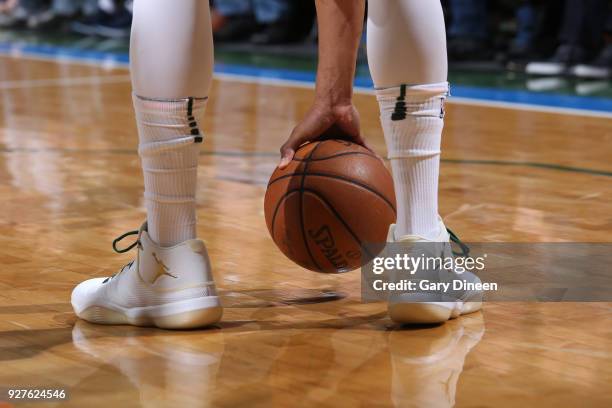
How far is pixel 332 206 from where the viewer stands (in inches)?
66.6

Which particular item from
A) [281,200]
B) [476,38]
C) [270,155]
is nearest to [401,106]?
[281,200]

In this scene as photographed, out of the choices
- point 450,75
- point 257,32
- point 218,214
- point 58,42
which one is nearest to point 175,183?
point 218,214

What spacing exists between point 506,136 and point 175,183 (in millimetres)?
1962

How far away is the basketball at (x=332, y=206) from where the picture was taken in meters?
1.69

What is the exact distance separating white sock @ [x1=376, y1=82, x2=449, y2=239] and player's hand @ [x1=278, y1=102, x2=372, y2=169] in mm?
133

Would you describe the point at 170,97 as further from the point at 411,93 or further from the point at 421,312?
the point at 421,312

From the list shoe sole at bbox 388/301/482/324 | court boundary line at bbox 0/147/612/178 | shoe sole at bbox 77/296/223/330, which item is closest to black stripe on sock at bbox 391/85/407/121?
shoe sole at bbox 388/301/482/324

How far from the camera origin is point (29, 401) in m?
1.29

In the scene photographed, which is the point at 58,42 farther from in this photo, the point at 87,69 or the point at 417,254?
the point at 417,254

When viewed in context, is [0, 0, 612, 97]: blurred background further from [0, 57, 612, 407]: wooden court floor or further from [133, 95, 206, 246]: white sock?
[133, 95, 206, 246]: white sock

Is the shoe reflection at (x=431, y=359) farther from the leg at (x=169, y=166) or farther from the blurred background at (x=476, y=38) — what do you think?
the blurred background at (x=476, y=38)

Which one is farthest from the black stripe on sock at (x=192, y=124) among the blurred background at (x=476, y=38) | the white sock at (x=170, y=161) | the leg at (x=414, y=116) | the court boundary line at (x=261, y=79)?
the blurred background at (x=476, y=38)

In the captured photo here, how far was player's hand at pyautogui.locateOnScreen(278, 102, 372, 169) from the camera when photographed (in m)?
1.72

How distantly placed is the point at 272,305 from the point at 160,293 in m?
0.19
